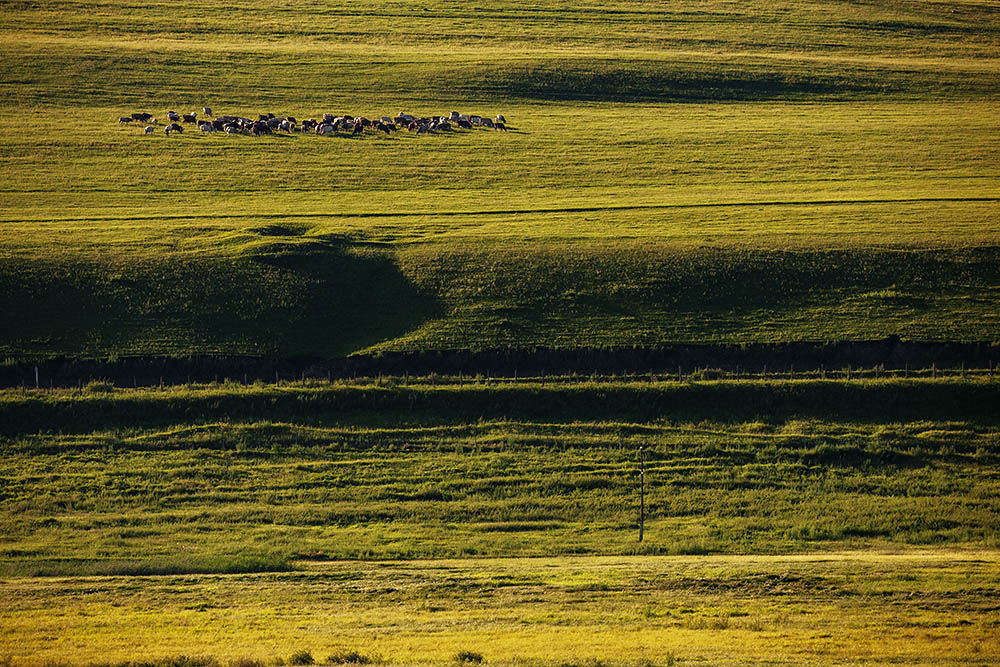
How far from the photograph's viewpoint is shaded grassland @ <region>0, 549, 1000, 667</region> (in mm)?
26625

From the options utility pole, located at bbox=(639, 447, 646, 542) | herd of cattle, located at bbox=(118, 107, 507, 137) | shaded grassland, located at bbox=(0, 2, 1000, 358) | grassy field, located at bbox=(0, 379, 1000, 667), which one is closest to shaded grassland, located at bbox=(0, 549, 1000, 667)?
grassy field, located at bbox=(0, 379, 1000, 667)

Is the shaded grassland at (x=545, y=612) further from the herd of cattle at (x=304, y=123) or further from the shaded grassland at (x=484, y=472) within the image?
the herd of cattle at (x=304, y=123)

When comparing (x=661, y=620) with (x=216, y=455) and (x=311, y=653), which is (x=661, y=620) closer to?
(x=311, y=653)

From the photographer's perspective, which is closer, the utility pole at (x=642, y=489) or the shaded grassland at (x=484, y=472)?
the shaded grassland at (x=484, y=472)

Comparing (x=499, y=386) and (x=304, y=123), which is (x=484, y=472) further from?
(x=304, y=123)

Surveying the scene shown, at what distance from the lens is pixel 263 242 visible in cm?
5953

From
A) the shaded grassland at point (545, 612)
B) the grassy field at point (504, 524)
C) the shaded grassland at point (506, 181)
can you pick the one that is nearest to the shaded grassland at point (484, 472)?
the grassy field at point (504, 524)

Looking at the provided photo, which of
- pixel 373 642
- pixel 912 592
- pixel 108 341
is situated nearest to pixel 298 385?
pixel 108 341

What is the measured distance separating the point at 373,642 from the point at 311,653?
1606 millimetres

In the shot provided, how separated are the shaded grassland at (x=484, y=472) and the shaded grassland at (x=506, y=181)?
4.57m

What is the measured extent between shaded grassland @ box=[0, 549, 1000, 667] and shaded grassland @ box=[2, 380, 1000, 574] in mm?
3018

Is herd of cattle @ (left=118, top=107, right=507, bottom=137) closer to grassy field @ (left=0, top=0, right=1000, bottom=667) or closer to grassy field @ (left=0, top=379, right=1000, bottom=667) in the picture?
grassy field @ (left=0, top=0, right=1000, bottom=667)

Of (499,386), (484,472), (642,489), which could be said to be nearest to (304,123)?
(499,386)

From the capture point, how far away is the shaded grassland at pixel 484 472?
38906mm
